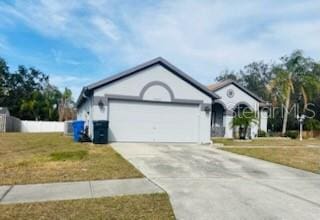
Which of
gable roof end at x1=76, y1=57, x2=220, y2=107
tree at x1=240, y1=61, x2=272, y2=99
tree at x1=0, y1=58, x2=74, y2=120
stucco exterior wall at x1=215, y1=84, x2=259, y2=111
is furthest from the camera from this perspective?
tree at x1=240, y1=61, x2=272, y2=99

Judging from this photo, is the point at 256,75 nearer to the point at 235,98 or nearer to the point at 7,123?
the point at 235,98

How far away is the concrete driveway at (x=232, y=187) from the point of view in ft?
→ 20.7

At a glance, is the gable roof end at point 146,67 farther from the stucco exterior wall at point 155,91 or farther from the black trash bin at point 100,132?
the black trash bin at point 100,132

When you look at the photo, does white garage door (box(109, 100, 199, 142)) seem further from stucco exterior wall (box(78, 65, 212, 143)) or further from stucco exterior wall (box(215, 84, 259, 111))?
stucco exterior wall (box(215, 84, 259, 111))

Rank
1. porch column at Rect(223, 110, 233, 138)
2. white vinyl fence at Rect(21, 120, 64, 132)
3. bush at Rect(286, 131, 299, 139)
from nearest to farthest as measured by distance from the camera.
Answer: porch column at Rect(223, 110, 233, 138) → bush at Rect(286, 131, 299, 139) → white vinyl fence at Rect(21, 120, 64, 132)

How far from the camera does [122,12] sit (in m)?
17.3

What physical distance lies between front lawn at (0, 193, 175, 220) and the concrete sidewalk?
1.39 feet

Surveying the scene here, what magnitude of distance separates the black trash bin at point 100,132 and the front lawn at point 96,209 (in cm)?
1158

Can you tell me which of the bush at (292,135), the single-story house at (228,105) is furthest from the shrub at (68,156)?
the bush at (292,135)

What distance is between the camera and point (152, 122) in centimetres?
2045

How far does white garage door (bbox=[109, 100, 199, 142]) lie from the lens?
1978cm

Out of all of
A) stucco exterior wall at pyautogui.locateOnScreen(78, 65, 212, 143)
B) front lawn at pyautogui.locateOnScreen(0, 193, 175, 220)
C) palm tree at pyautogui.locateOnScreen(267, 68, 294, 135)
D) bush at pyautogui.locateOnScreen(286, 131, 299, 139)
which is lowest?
front lawn at pyautogui.locateOnScreen(0, 193, 175, 220)

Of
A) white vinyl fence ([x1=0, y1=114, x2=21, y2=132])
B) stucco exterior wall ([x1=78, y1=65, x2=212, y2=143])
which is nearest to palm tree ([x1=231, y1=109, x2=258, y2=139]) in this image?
stucco exterior wall ([x1=78, y1=65, x2=212, y2=143])

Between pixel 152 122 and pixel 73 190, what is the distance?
12911 mm
